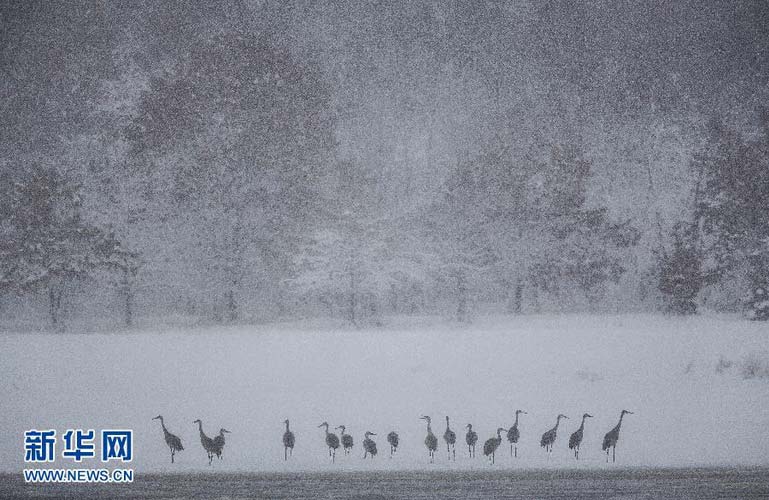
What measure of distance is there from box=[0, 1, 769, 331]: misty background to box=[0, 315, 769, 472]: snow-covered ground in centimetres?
390

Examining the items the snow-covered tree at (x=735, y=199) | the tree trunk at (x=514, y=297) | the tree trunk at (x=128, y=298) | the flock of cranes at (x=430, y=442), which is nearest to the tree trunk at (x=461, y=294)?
the tree trunk at (x=514, y=297)

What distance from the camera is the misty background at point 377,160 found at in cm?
2103

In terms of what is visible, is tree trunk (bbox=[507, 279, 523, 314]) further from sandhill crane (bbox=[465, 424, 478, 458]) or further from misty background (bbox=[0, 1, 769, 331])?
sandhill crane (bbox=[465, 424, 478, 458])

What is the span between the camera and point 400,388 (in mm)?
13633

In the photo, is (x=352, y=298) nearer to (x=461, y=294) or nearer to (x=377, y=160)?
(x=461, y=294)

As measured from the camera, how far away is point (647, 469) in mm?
8484

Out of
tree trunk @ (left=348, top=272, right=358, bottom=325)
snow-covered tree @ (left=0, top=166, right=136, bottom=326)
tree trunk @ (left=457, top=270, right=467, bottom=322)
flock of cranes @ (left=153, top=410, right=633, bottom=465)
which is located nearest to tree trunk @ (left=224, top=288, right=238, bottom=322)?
snow-covered tree @ (left=0, top=166, right=136, bottom=326)

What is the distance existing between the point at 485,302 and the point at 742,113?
1184 centimetres

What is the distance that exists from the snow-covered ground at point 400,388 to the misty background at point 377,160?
3.90 m

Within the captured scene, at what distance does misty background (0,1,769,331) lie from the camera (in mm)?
21031

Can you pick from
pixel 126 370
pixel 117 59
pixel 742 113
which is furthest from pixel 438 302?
pixel 117 59

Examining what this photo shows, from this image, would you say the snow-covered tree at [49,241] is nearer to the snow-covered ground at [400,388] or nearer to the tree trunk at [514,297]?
the snow-covered ground at [400,388]

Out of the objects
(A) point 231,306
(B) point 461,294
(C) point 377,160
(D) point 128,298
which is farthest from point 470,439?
(C) point 377,160

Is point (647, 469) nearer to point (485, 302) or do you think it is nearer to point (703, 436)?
point (703, 436)
